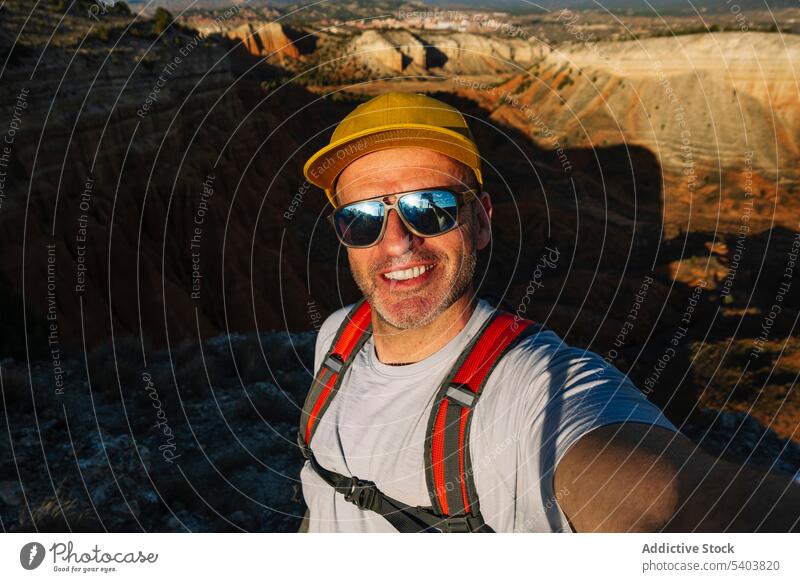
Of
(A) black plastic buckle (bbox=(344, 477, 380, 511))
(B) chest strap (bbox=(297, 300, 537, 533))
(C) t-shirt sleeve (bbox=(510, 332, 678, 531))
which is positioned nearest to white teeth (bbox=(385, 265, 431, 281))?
(B) chest strap (bbox=(297, 300, 537, 533))

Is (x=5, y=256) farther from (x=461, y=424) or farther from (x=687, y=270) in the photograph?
(x=687, y=270)

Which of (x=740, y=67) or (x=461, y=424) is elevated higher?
(x=740, y=67)

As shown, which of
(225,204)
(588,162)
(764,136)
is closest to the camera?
(225,204)

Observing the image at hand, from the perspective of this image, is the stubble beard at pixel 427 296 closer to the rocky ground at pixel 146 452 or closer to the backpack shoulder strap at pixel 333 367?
the backpack shoulder strap at pixel 333 367

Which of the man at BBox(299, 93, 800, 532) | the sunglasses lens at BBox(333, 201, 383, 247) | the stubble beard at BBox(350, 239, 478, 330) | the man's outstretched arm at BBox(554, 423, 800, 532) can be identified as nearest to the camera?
the man's outstretched arm at BBox(554, 423, 800, 532)

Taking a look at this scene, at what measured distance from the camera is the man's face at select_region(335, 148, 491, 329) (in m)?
2.73

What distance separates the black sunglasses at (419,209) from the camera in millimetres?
2744

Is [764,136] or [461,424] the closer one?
[461,424]

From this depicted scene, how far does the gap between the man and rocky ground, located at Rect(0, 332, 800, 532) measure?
170cm

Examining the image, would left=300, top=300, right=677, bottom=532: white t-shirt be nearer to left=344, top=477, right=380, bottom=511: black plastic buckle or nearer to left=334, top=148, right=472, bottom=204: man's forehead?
left=344, top=477, right=380, bottom=511: black plastic buckle

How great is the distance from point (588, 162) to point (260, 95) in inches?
1034

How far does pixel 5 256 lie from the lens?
14102mm

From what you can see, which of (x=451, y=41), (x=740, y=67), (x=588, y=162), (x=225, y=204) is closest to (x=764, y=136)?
(x=740, y=67)
